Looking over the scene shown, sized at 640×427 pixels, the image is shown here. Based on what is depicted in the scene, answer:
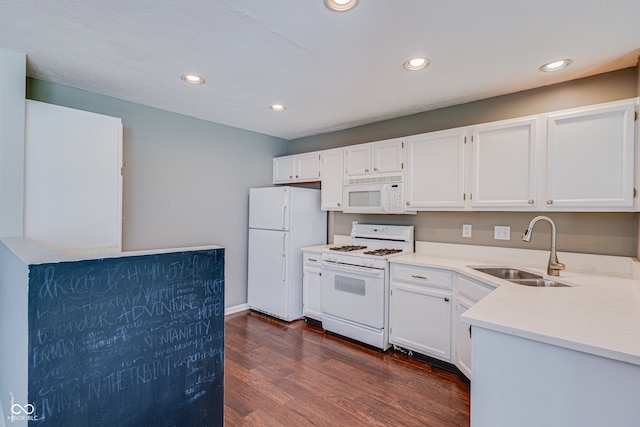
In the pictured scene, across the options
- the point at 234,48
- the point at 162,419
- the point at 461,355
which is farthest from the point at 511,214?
the point at 162,419

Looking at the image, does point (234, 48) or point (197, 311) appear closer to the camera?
point (197, 311)

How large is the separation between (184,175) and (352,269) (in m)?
2.21

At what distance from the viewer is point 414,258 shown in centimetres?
297

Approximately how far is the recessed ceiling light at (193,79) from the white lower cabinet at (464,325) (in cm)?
268

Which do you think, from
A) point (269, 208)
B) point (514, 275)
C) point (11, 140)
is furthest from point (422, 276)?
point (11, 140)

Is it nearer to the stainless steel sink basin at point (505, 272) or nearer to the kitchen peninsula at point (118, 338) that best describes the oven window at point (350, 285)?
the stainless steel sink basin at point (505, 272)

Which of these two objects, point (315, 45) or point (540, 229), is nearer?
point (315, 45)

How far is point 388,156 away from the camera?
129 inches

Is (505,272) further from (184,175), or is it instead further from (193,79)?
(184,175)

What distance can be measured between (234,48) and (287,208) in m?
1.96

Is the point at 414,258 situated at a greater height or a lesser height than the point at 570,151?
lesser

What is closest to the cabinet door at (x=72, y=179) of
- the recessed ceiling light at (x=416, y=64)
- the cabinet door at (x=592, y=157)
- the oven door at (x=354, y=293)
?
the oven door at (x=354, y=293)

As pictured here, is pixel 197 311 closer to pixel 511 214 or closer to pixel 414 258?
pixel 414 258

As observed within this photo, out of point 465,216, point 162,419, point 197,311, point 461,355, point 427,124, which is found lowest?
point 461,355
